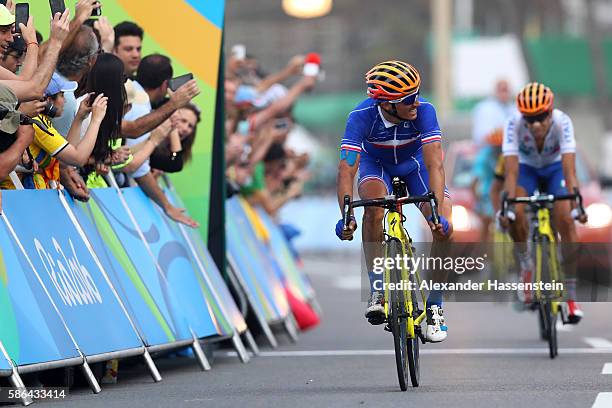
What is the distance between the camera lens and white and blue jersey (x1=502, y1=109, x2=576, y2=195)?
15.3 metres

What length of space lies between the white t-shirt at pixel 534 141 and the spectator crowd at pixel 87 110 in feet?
8.94

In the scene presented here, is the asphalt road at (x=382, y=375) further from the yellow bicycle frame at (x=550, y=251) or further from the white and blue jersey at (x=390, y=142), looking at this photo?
the white and blue jersey at (x=390, y=142)

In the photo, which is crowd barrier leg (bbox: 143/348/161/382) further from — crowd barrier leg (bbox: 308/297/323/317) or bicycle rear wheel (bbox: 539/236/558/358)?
crowd barrier leg (bbox: 308/297/323/317)

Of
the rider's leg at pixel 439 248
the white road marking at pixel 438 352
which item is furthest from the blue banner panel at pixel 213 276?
the rider's leg at pixel 439 248

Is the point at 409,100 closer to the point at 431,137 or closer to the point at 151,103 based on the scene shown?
the point at 431,137

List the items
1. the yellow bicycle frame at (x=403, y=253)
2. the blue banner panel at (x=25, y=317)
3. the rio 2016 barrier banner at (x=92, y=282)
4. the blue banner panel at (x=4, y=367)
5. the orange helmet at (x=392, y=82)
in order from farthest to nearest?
1. the orange helmet at (x=392, y=82)
2. the yellow bicycle frame at (x=403, y=253)
3. the rio 2016 barrier banner at (x=92, y=282)
4. the blue banner panel at (x=25, y=317)
5. the blue banner panel at (x=4, y=367)

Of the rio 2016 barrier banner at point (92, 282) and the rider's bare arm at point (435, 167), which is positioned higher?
the rider's bare arm at point (435, 167)

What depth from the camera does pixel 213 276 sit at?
1393 centimetres

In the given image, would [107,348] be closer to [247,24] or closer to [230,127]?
[230,127]

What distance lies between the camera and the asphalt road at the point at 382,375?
10.6m

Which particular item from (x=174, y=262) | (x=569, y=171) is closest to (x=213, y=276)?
(x=174, y=262)

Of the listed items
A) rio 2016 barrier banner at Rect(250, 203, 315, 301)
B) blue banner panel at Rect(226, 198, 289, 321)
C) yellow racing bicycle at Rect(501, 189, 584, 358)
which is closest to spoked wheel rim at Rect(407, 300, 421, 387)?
yellow racing bicycle at Rect(501, 189, 584, 358)

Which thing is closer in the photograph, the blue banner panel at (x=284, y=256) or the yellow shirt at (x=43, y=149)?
the yellow shirt at (x=43, y=149)

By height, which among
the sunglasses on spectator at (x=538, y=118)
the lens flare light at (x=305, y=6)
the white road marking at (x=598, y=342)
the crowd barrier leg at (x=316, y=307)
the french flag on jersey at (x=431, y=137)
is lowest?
the crowd barrier leg at (x=316, y=307)
